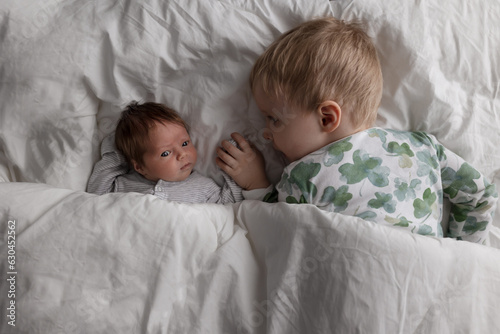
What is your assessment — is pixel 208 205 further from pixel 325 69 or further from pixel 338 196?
→ pixel 325 69

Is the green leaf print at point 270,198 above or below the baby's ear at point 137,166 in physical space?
below

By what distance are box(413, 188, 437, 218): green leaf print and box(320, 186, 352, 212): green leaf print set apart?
16 centimetres

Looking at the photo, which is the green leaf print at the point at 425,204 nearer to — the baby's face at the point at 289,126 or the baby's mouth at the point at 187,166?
the baby's face at the point at 289,126

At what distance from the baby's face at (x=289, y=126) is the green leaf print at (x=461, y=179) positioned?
0.33 meters

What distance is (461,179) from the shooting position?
42.8 inches

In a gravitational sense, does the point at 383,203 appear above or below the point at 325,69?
below

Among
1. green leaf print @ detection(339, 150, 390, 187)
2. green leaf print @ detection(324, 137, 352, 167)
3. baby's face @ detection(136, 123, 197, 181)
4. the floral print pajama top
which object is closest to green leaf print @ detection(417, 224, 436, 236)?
the floral print pajama top

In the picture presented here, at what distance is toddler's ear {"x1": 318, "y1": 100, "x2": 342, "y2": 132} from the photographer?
39.0 inches

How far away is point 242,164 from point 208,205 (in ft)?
0.50

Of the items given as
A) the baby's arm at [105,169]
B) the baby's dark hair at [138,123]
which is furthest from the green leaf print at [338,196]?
the baby's arm at [105,169]

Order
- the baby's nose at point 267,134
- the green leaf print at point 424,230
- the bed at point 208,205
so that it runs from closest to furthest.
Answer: the bed at point 208,205 → the green leaf print at point 424,230 → the baby's nose at point 267,134

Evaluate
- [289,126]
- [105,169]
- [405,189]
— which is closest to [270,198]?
[289,126]

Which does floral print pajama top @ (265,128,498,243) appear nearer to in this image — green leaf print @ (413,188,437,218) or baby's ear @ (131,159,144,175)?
green leaf print @ (413,188,437,218)

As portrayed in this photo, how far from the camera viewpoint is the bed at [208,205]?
0.85 m
